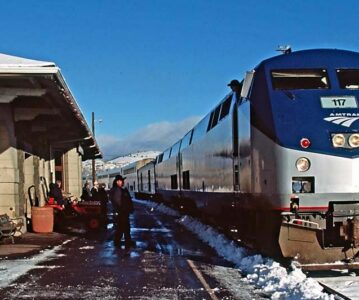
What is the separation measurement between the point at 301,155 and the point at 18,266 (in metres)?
5.62

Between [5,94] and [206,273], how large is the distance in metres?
7.53

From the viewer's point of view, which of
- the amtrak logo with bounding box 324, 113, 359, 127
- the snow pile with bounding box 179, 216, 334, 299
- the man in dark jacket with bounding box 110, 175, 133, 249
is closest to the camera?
the snow pile with bounding box 179, 216, 334, 299

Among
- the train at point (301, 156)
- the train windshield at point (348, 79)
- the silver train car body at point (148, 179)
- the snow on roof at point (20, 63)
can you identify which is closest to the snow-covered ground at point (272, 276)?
the train at point (301, 156)

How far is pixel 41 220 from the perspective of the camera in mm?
17469

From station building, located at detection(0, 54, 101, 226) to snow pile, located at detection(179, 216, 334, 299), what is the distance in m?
5.34

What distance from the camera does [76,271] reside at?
995cm

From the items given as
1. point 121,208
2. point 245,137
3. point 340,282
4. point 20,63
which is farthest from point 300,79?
point 20,63

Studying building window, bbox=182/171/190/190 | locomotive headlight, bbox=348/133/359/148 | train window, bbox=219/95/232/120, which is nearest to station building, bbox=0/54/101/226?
train window, bbox=219/95/232/120

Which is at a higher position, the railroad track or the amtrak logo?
the amtrak logo

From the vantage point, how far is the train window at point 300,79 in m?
9.80

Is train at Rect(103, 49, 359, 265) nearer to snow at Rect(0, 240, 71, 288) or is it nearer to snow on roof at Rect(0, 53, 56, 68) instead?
snow at Rect(0, 240, 71, 288)

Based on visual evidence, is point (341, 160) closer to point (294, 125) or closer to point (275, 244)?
point (294, 125)

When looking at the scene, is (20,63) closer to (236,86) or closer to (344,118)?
(236,86)

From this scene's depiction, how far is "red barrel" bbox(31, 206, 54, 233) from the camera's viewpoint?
1747 centimetres
